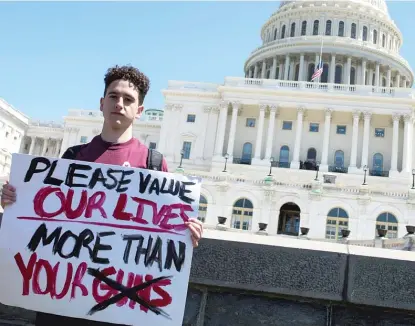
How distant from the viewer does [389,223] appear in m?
36.5

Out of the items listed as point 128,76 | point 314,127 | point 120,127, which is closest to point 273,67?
point 314,127

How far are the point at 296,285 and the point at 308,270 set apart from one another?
177 mm

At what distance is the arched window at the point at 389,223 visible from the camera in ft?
119

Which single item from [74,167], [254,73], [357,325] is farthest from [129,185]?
[254,73]

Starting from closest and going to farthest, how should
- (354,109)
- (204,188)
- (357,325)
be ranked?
1. (357,325)
2. (204,188)
3. (354,109)

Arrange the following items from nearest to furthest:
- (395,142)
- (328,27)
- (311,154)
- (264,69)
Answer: (395,142)
(311,154)
(328,27)
(264,69)

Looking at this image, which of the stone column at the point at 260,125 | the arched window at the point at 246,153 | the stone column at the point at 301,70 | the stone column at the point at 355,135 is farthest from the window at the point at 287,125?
the stone column at the point at 301,70

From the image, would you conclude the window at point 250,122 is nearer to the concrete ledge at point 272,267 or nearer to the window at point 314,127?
the window at point 314,127

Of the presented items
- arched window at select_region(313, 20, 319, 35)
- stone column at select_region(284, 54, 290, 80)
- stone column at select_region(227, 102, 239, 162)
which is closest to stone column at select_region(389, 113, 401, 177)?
stone column at select_region(227, 102, 239, 162)

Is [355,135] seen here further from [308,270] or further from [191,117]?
[308,270]

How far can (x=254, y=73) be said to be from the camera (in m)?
87.5

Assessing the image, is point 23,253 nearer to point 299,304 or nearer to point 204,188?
point 299,304

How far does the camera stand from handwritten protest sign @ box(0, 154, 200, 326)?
360cm

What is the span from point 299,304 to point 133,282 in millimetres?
1702
